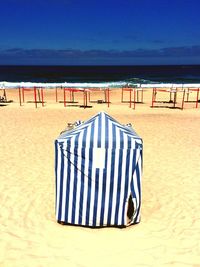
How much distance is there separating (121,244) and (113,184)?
0.96 m

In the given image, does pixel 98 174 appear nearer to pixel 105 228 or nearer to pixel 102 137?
pixel 102 137

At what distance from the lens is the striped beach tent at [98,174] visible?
20.0 ft

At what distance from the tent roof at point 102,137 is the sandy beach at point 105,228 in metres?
1.50

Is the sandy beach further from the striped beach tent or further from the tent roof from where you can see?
the tent roof

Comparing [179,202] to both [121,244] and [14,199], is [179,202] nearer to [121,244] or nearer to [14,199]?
[121,244]

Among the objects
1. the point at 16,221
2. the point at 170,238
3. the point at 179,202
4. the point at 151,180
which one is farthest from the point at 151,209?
the point at 16,221

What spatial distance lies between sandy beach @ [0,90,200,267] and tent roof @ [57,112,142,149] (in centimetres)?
150

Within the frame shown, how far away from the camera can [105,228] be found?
6.44m

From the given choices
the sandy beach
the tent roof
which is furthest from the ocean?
the tent roof

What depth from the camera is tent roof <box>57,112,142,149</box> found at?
608cm

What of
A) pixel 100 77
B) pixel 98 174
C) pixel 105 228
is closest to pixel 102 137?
pixel 98 174

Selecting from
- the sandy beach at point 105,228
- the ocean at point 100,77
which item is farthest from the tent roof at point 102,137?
the ocean at point 100,77

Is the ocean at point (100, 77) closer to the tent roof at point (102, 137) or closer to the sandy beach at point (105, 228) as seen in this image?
the sandy beach at point (105, 228)

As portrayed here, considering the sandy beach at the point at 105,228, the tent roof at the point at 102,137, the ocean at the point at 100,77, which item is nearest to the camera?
the sandy beach at the point at 105,228
